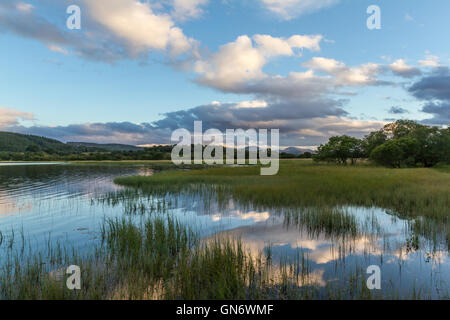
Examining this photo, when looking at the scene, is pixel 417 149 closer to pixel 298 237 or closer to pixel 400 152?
pixel 400 152

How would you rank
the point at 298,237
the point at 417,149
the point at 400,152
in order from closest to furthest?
the point at 298,237
the point at 400,152
the point at 417,149

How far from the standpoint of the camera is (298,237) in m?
11.1

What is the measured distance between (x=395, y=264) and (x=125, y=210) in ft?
→ 53.5

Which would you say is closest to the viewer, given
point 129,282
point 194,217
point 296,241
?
point 129,282

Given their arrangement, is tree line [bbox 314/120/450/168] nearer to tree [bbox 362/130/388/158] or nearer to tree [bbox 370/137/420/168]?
tree [bbox 370/137/420/168]

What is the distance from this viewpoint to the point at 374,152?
→ 65.7 meters

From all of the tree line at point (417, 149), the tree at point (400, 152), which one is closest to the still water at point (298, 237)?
the tree at point (400, 152)

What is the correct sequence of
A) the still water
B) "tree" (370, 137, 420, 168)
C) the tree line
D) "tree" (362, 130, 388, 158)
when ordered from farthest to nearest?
1. "tree" (362, 130, 388, 158)
2. "tree" (370, 137, 420, 168)
3. the tree line
4. the still water

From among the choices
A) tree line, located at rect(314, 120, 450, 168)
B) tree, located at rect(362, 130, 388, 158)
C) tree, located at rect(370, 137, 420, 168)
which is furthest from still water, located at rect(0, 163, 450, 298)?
tree, located at rect(362, 130, 388, 158)

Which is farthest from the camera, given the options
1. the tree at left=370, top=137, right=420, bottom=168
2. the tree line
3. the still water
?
the tree at left=370, top=137, right=420, bottom=168

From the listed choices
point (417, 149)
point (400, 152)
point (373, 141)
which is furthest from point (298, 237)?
point (373, 141)

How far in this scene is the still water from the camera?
287 inches
